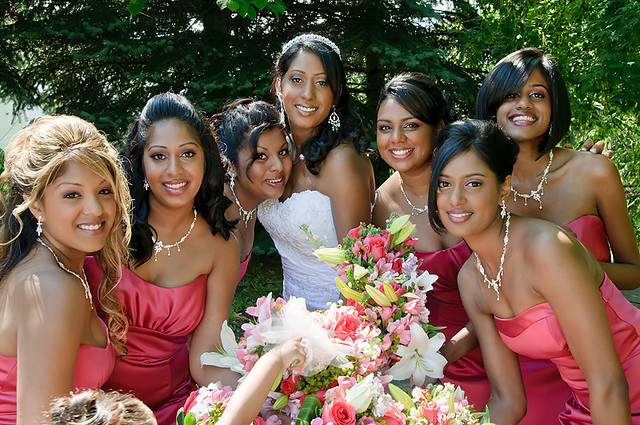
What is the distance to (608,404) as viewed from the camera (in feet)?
8.59

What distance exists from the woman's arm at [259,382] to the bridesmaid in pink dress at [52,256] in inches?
34.1

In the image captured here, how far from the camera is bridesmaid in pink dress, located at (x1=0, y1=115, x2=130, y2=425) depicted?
230cm

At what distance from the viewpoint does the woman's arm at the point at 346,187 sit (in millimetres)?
3918

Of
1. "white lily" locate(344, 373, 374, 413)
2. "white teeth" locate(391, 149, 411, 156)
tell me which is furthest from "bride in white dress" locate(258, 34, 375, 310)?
"white lily" locate(344, 373, 374, 413)

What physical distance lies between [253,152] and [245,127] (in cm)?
19

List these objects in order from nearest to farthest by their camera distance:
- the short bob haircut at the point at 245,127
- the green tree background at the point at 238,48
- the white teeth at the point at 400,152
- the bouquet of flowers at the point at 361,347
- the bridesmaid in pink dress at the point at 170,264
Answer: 1. the bouquet of flowers at the point at 361,347
2. the bridesmaid in pink dress at the point at 170,264
3. the white teeth at the point at 400,152
4. the short bob haircut at the point at 245,127
5. the green tree background at the point at 238,48

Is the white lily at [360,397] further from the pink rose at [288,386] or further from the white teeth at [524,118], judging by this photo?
the white teeth at [524,118]

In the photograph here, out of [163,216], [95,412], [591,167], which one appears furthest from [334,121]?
[95,412]

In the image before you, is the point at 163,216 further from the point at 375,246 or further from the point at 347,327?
the point at 347,327

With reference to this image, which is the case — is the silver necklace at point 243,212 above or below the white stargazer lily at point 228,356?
above

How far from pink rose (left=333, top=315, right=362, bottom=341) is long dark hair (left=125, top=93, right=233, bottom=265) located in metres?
1.43

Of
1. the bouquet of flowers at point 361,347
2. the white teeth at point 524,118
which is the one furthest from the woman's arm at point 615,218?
A: the bouquet of flowers at point 361,347

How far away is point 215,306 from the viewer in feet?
10.9

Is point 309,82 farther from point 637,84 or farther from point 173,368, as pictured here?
point 637,84
